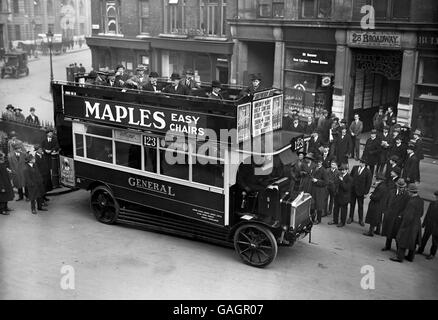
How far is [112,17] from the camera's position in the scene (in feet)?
103

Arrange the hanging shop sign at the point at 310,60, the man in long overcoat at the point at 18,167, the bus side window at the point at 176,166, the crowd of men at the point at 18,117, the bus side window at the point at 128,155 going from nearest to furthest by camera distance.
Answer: the bus side window at the point at 176,166
the bus side window at the point at 128,155
the man in long overcoat at the point at 18,167
the crowd of men at the point at 18,117
the hanging shop sign at the point at 310,60

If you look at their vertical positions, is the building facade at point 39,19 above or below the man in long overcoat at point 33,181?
above

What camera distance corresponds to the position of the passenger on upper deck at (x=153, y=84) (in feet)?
42.4

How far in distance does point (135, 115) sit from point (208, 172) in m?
2.41

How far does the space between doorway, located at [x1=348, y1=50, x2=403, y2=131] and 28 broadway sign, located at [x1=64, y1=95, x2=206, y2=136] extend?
40.5 feet

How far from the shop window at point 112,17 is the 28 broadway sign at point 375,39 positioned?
16285 mm

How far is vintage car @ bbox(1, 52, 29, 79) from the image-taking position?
39.8 meters

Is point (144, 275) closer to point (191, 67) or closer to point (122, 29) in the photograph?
point (191, 67)

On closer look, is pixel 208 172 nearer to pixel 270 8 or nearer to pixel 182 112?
pixel 182 112

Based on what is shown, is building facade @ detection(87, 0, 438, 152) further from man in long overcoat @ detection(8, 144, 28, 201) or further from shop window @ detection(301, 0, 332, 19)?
man in long overcoat @ detection(8, 144, 28, 201)

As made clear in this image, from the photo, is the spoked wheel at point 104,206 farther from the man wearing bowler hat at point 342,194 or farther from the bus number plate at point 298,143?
the man wearing bowler hat at point 342,194

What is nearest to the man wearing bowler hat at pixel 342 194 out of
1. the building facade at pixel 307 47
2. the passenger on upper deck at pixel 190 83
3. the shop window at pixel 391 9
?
the passenger on upper deck at pixel 190 83

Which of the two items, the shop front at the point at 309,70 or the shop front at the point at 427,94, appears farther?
the shop front at the point at 309,70

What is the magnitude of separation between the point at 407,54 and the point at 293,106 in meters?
6.15
